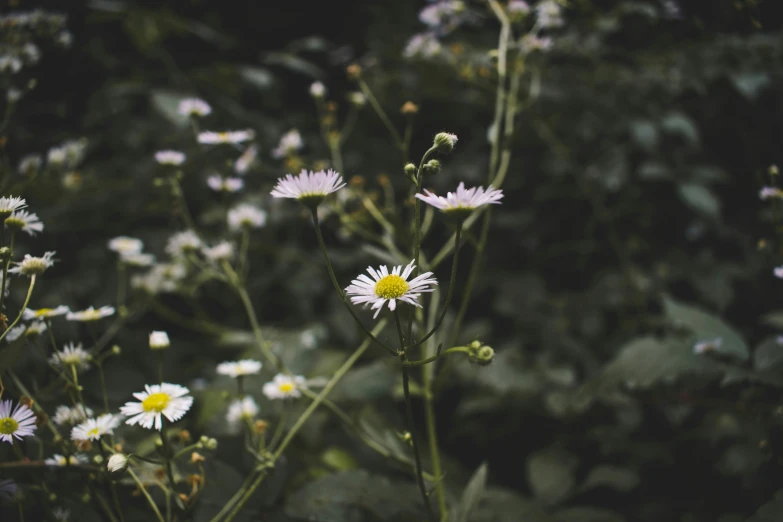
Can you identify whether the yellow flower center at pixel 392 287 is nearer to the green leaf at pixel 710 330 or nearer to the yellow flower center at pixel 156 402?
the yellow flower center at pixel 156 402

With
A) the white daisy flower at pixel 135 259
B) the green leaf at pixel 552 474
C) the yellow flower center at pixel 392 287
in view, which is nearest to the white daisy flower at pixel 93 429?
the yellow flower center at pixel 392 287

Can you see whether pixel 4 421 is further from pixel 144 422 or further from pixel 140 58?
pixel 140 58

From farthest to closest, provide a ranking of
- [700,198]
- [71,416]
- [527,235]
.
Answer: [527,235], [700,198], [71,416]

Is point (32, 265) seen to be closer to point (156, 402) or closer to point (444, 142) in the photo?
point (156, 402)

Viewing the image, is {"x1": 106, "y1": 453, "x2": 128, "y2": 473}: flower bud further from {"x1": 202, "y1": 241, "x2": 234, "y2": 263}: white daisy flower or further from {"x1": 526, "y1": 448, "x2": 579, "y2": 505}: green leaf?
{"x1": 526, "y1": 448, "x2": 579, "y2": 505}: green leaf

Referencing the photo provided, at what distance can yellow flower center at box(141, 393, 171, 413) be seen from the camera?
69cm

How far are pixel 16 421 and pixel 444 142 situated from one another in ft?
2.09

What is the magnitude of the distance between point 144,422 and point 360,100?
0.93 m

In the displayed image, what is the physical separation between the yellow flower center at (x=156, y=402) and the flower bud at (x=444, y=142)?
0.50 m

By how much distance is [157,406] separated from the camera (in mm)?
695

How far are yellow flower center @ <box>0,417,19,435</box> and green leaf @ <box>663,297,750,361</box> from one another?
1193mm

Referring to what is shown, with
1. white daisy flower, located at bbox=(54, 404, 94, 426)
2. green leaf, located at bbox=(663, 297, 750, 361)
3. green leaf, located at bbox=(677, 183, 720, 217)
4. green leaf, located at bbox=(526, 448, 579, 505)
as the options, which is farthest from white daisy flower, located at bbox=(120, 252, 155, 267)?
green leaf, located at bbox=(677, 183, 720, 217)

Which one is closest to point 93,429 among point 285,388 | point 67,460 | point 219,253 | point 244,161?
point 67,460

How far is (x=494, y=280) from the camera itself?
75.9 inches
